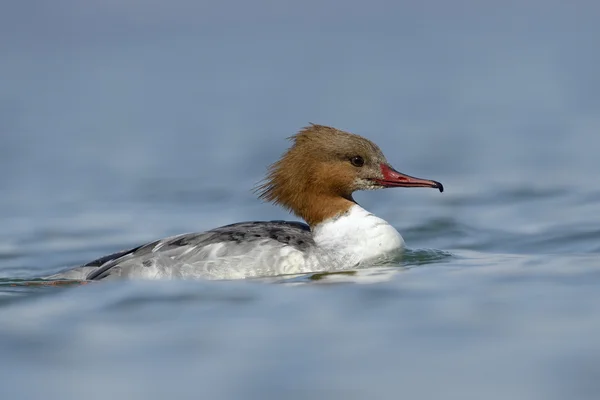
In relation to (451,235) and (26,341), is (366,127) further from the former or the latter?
(26,341)

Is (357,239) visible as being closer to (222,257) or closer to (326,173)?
(326,173)

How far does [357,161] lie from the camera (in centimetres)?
978

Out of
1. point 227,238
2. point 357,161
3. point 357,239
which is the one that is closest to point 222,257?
point 227,238

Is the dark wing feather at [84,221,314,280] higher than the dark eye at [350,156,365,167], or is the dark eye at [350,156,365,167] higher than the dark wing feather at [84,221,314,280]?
the dark eye at [350,156,365,167]

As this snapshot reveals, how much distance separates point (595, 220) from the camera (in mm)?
11367

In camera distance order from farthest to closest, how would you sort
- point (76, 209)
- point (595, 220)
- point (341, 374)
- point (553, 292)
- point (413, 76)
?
1. point (413, 76)
2. point (76, 209)
3. point (595, 220)
4. point (553, 292)
5. point (341, 374)

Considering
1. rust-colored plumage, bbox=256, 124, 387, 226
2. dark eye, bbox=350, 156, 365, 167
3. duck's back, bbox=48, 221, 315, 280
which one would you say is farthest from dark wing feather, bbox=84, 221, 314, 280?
dark eye, bbox=350, 156, 365, 167

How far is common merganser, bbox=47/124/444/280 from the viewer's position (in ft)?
30.3

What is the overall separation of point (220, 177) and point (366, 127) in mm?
3380

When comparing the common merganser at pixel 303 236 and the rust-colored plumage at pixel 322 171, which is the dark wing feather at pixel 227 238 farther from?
the rust-colored plumage at pixel 322 171

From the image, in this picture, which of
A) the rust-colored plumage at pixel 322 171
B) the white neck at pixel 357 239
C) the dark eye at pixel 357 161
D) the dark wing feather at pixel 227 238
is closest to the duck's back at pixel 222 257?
the dark wing feather at pixel 227 238

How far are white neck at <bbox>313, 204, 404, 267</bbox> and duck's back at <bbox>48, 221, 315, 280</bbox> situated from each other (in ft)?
0.64

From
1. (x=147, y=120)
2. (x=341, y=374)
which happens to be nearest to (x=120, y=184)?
(x=147, y=120)

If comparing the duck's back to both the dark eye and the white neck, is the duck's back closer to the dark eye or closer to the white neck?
the white neck
